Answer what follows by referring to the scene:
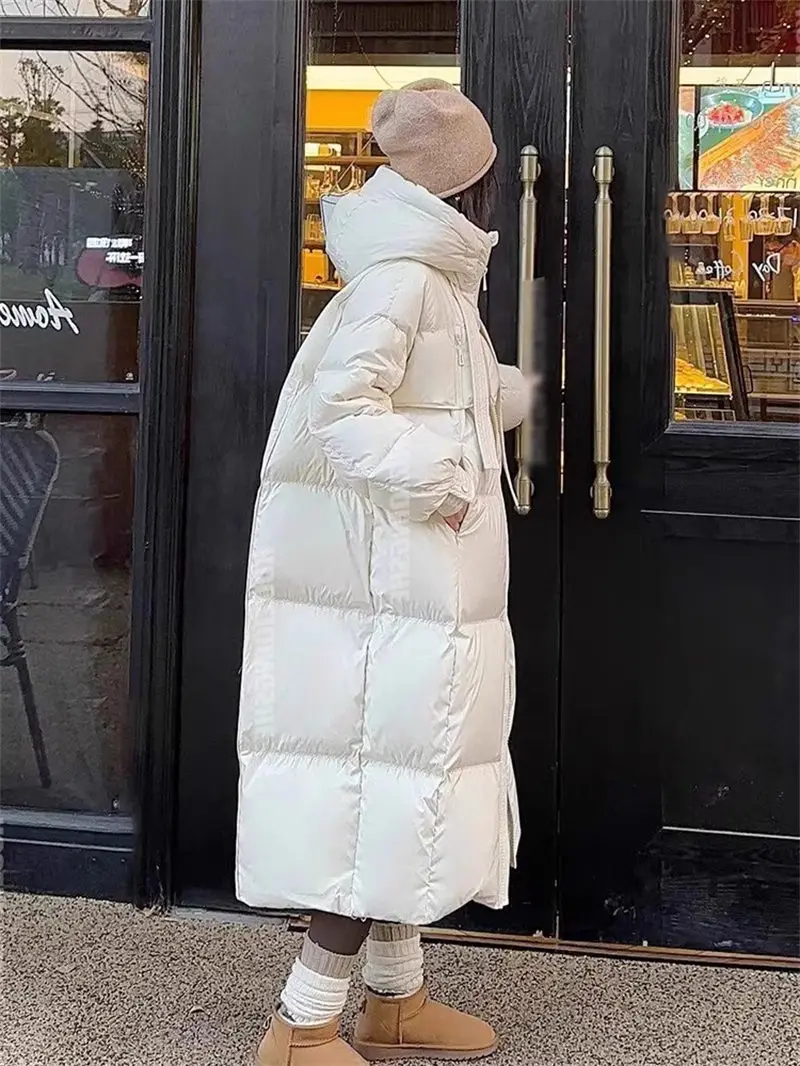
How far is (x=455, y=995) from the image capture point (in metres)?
2.02

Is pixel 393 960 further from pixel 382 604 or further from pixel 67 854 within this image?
pixel 67 854

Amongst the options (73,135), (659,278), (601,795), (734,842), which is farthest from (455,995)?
(73,135)

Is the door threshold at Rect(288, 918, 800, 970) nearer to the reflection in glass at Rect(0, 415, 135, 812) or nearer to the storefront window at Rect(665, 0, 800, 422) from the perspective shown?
the reflection in glass at Rect(0, 415, 135, 812)

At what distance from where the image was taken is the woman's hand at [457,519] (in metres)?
1.64

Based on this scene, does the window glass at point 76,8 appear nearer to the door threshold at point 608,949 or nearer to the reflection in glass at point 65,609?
the reflection in glass at point 65,609

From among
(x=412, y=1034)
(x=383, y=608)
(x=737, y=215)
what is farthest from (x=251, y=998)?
(x=737, y=215)

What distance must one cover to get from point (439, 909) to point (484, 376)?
0.78 m

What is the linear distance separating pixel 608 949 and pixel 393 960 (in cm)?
58

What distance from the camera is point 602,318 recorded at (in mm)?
2145

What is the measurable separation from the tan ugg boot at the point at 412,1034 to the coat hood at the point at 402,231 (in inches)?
44.9

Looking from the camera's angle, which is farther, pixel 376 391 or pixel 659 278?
pixel 659 278

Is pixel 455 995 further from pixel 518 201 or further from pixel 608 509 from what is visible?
pixel 518 201

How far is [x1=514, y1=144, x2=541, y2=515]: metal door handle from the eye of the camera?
2.16 metres

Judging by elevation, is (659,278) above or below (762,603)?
above
